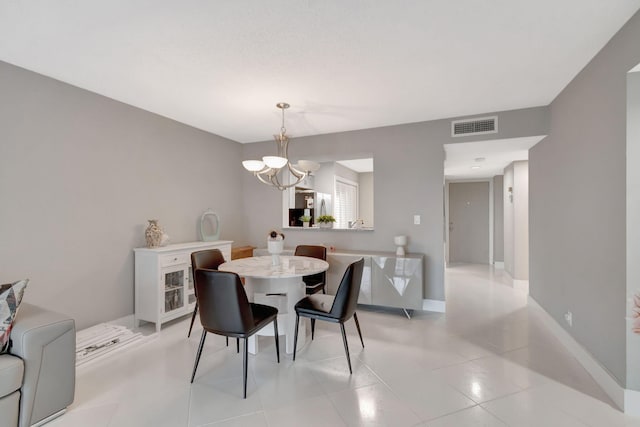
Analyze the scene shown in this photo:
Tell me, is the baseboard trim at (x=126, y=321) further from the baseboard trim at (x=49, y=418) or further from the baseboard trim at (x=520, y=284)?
the baseboard trim at (x=520, y=284)

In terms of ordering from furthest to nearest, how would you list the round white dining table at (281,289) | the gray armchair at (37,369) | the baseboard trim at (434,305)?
the baseboard trim at (434,305) < the round white dining table at (281,289) < the gray armchair at (37,369)

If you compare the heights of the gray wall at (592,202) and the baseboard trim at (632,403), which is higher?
the gray wall at (592,202)

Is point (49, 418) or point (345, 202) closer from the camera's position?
point (49, 418)

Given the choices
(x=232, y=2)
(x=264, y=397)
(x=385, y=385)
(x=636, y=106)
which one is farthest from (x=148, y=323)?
(x=636, y=106)

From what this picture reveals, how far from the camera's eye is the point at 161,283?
3.11m

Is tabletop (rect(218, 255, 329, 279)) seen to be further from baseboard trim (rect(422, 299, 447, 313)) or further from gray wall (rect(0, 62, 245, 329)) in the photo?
baseboard trim (rect(422, 299, 447, 313))

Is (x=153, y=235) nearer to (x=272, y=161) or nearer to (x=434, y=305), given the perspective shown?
(x=272, y=161)

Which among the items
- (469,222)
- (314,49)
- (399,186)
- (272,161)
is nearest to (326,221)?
(399,186)

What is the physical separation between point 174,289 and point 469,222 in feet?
22.5

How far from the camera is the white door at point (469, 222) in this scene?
23.8ft

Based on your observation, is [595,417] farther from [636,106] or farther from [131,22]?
[131,22]

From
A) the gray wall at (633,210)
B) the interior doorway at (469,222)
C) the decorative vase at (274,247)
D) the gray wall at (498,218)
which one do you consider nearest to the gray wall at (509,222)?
the gray wall at (498,218)

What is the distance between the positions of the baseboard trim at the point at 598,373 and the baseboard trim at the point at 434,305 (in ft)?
3.58

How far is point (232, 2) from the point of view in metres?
1.66
